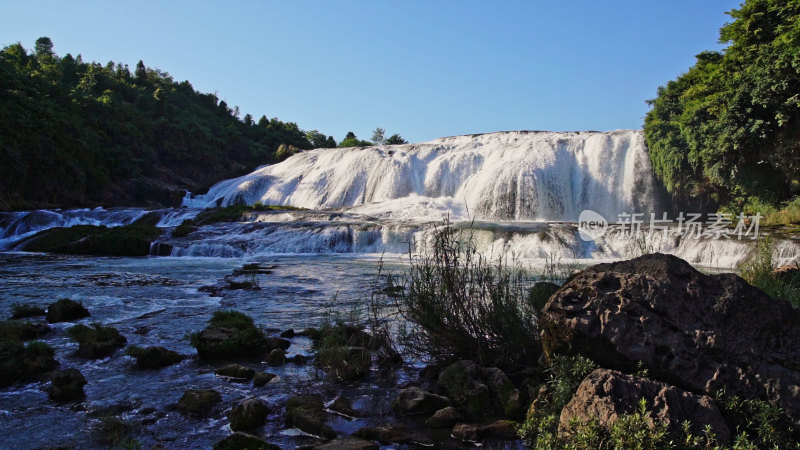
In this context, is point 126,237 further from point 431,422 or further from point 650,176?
point 650,176

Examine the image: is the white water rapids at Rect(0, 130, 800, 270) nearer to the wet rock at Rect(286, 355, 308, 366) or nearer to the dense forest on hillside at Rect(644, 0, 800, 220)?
the dense forest on hillside at Rect(644, 0, 800, 220)

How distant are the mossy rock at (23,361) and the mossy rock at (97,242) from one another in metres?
14.5

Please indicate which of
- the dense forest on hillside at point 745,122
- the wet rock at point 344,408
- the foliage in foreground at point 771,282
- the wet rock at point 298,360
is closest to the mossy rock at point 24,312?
the wet rock at point 298,360

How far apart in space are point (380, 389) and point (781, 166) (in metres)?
20.7

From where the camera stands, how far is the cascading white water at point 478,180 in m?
28.2

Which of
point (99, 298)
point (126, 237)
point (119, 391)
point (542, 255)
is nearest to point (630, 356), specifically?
point (119, 391)

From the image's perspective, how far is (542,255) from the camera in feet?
56.5

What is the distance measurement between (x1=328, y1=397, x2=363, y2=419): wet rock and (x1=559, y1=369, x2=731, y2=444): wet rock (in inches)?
71.5

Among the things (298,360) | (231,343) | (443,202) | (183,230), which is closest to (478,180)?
(443,202)

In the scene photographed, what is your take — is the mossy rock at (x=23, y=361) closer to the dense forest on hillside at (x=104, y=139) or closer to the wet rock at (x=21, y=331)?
the wet rock at (x=21, y=331)

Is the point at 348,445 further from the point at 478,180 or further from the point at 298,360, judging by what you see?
the point at 478,180

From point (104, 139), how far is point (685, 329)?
43011 mm

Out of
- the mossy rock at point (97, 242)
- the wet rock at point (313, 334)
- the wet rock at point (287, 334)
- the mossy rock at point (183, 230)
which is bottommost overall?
the wet rock at point (287, 334)

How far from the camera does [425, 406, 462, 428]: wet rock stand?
412 cm
